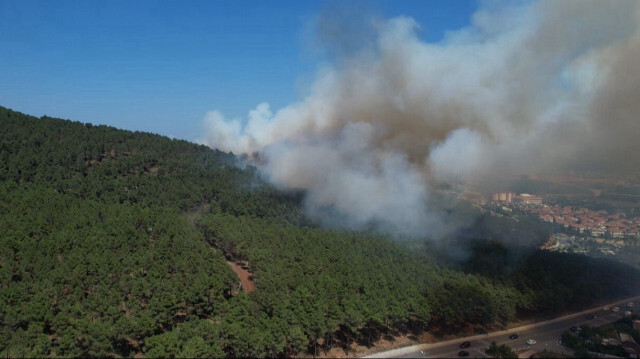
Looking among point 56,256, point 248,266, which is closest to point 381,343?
point 248,266

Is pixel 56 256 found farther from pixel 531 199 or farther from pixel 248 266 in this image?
pixel 531 199

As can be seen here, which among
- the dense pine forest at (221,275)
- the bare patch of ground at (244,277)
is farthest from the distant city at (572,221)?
the bare patch of ground at (244,277)

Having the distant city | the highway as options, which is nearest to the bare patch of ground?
the highway

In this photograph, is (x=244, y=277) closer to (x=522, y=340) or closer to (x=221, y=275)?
(x=221, y=275)

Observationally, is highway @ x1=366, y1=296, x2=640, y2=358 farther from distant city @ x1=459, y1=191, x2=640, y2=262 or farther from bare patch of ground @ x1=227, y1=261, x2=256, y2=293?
distant city @ x1=459, y1=191, x2=640, y2=262

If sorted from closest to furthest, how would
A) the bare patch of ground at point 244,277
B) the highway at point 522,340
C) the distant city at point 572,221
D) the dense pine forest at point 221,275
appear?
the dense pine forest at point 221,275 → the highway at point 522,340 → the bare patch of ground at point 244,277 → the distant city at point 572,221

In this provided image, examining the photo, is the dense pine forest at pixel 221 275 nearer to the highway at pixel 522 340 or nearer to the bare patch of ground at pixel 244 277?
the bare patch of ground at pixel 244 277
